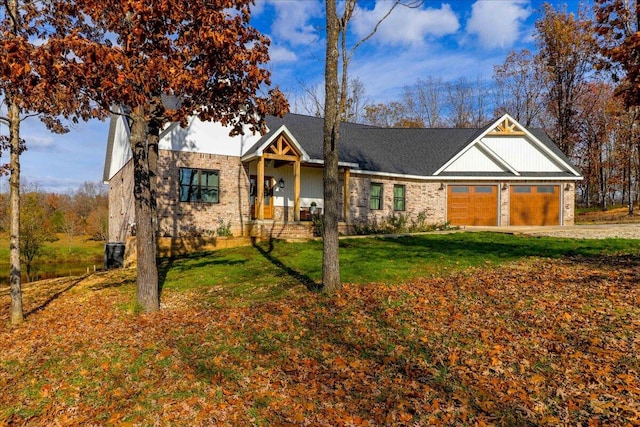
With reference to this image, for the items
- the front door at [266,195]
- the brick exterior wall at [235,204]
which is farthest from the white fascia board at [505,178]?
the front door at [266,195]

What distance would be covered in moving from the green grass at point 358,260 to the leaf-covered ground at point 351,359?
3.17 ft

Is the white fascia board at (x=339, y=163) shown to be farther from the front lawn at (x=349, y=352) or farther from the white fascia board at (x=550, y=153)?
the white fascia board at (x=550, y=153)

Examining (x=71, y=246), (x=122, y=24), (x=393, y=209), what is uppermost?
(x=122, y=24)

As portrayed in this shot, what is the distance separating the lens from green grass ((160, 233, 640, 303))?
938cm

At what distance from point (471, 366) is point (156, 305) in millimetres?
6152

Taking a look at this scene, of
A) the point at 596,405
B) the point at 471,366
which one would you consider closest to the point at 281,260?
the point at 471,366

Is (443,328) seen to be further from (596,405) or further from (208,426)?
(208,426)

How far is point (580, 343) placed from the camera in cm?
555

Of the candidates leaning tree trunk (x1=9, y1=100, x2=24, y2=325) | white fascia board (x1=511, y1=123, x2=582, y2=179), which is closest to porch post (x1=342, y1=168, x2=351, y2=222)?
white fascia board (x1=511, y1=123, x2=582, y2=179)

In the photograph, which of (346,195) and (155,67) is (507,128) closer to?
(346,195)

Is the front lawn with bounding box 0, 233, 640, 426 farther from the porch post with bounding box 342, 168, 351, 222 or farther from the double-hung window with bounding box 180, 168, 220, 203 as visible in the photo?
the porch post with bounding box 342, 168, 351, 222

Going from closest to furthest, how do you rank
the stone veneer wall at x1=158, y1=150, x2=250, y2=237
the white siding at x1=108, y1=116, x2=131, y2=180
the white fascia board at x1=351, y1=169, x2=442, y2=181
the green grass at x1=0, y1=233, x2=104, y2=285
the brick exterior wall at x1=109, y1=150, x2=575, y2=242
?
the stone veneer wall at x1=158, y1=150, x2=250, y2=237, the brick exterior wall at x1=109, y1=150, x2=575, y2=242, the white siding at x1=108, y1=116, x2=131, y2=180, the white fascia board at x1=351, y1=169, x2=442, y2=181, the green grass at x1=0, y1=233, x2=104, y2=285

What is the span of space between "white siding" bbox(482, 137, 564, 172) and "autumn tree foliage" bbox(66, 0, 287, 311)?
16.9 meters

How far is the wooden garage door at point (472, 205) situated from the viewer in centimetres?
2158
